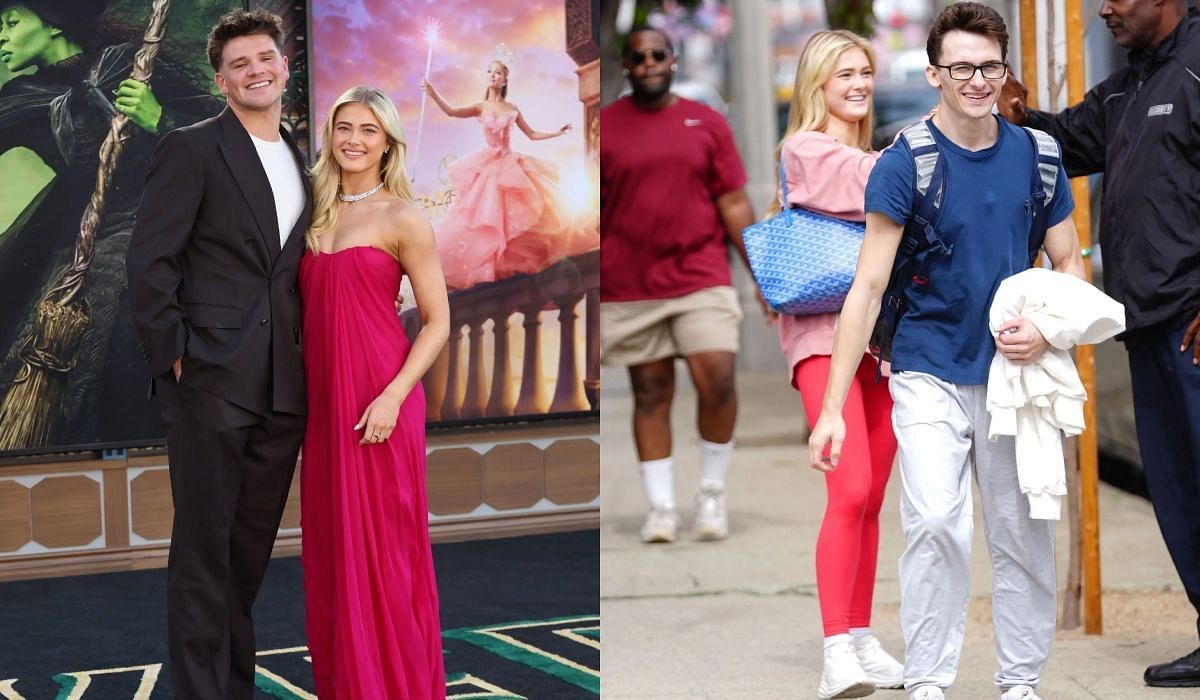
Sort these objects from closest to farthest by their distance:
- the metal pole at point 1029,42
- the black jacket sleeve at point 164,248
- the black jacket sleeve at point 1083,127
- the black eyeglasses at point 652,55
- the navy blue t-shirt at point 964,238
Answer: the black jacket sleeve at point 164,248 → the navy blue t-shirt at point 964,238 → the black jacket sleeve at point 1083,127 → the metal pole at point 1029,42 → the black eyeglasses at point 652,55

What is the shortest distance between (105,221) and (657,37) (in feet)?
8.28

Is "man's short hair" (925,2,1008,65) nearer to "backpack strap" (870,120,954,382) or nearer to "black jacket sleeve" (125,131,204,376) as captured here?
"backpack strap" (870,120,954,382)

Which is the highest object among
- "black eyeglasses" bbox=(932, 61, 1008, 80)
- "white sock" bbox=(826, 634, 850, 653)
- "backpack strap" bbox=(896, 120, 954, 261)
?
"black eyeglasses" bbox=(932, 61, 1008, 80)

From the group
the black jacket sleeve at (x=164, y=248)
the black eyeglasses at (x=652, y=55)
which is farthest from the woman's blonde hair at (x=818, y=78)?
the black eyeglasses at (x=652, y=55)

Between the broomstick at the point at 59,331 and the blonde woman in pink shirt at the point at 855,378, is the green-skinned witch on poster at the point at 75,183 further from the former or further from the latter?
the blonde woman in pink shirt at the point at 855,378

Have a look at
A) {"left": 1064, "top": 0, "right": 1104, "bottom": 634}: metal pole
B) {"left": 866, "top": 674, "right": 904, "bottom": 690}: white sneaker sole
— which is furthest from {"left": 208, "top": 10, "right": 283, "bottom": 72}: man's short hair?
{"left": 1064, "top": 0, "right": 1104, "bottom": 634}: metal pole

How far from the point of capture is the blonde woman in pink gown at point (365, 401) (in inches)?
178

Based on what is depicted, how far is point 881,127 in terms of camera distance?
21875 millimetres

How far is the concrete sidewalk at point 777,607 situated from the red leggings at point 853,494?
0.31 metres

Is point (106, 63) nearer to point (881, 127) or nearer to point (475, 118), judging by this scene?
point (475, 118)

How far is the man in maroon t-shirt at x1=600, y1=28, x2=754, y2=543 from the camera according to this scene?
24.8 feet

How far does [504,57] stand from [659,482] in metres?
2.07

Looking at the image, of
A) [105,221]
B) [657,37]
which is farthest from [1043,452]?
[105,221]

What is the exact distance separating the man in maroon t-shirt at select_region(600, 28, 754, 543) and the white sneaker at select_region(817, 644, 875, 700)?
2.69 m
